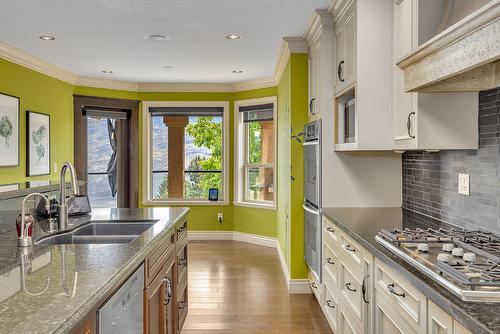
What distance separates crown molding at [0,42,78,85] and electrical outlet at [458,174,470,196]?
14.0 feet

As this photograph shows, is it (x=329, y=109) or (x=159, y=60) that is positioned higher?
(x=159, y=60)

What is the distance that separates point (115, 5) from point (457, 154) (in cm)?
254

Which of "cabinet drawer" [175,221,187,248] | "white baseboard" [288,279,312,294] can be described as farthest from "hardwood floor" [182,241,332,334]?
"cabinet drawer" [175,221,187,248]

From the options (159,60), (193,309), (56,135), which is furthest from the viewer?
(56,135)

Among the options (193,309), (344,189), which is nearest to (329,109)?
(344,189)

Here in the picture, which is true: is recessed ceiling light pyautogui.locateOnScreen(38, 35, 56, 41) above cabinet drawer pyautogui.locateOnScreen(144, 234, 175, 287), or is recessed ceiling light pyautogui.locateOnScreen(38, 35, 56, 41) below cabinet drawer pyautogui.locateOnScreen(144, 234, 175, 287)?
above

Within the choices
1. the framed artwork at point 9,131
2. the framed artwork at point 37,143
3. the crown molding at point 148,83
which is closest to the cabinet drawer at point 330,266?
the crown molding at point 148,83

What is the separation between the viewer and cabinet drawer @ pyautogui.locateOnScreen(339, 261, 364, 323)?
2248 mm

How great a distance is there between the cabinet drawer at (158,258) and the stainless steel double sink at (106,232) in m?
0.16

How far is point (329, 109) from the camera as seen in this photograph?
3449 millimetres

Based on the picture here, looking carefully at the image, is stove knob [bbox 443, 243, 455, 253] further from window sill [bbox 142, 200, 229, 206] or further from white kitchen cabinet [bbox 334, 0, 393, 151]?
window sill [bbox 142, 200, 229, 206]

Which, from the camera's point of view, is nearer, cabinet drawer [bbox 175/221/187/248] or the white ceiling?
cabinet drawer [bbox 175/221/187/248]

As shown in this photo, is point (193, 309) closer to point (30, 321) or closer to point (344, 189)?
point (344, 189)

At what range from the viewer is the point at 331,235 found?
2977 mm
